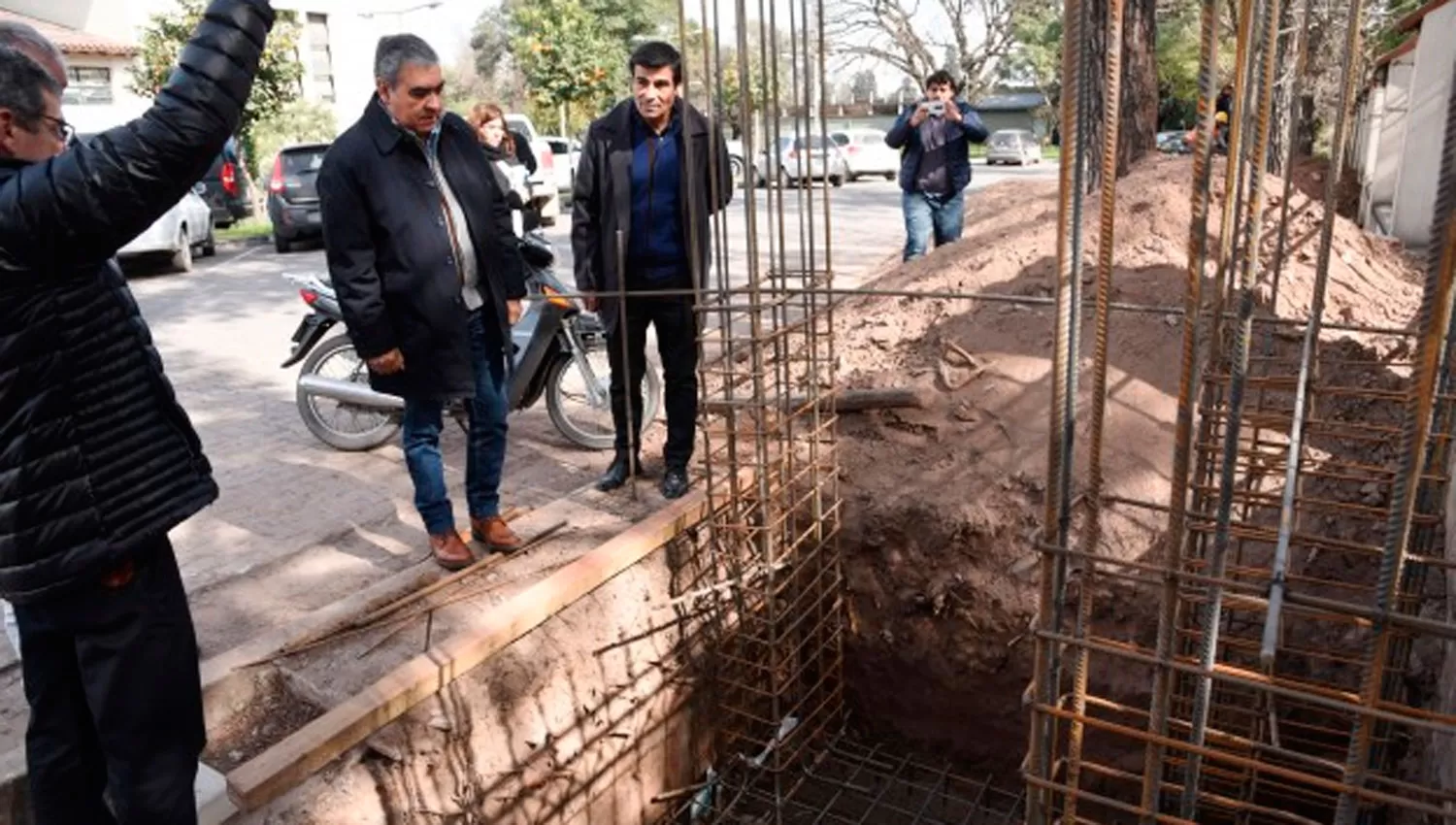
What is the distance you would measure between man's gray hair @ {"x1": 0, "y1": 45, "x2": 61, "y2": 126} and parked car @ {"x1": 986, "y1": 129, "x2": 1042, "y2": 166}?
29.2 meters

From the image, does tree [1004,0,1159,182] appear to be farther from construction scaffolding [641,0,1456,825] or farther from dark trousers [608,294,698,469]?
dark trousers [608,294,698,469]

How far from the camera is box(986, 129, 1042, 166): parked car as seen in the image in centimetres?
2933

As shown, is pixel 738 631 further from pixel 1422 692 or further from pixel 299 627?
pixel 1422 692

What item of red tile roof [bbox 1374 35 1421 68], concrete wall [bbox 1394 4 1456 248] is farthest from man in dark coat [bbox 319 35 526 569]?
red tile roof [bbox 1374 35 1421 68]

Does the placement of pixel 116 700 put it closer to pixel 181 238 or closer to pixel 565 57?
pixel 181 238

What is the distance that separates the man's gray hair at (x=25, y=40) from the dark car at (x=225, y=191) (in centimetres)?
1393

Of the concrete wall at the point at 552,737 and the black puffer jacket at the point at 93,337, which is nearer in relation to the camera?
the black puffer jacket at the point at 93,337

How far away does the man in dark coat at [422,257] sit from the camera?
311cm

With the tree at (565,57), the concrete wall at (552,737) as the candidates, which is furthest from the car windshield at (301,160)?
the concrete wall at (552,737)

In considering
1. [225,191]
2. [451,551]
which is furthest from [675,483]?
[225,191]

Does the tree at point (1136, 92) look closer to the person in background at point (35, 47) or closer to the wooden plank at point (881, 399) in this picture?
the wooden plank at point (881, 399)

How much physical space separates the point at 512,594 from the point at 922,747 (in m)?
2.00

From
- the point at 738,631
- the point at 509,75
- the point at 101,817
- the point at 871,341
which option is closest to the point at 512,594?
the point at 738,631

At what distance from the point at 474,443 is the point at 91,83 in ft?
70.7
